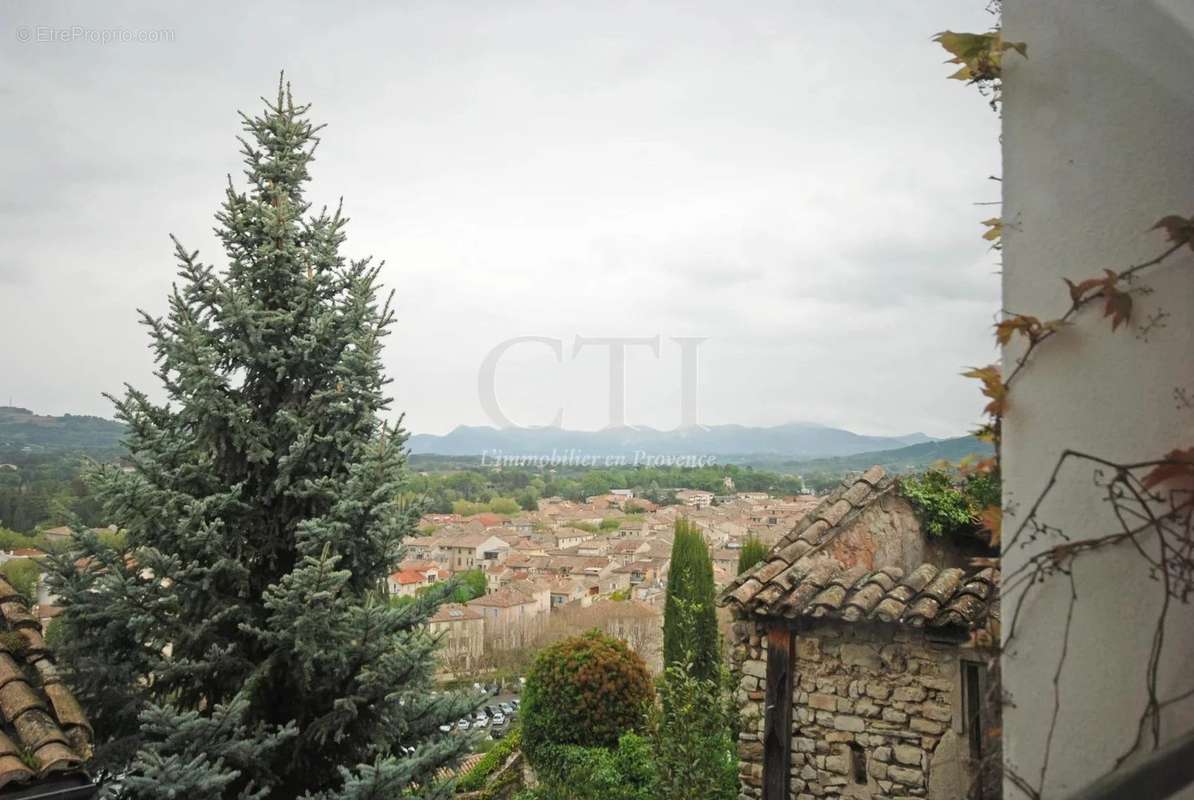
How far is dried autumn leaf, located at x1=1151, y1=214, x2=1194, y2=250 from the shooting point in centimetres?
105

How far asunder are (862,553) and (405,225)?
10.9 m

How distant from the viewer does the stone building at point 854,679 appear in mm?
4527

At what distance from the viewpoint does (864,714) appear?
4812mm

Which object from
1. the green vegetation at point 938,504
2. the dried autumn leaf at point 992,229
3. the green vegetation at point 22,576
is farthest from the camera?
the green vegetation at point 938,504

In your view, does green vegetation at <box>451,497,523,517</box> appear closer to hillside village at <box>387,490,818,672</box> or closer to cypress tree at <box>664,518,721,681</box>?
hillside village at <box>387,490,818,672</box>

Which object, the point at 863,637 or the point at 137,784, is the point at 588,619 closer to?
the point at 863,637

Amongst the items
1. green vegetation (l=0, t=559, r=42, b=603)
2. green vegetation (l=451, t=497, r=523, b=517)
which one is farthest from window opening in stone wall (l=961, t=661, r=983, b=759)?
green vegetation (l=451, t=497, r=523, b=517)

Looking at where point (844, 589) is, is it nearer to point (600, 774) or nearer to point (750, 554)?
point (600, 774)

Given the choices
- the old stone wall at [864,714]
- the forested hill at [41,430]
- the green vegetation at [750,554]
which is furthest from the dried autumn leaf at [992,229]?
the green vegetation at [750,554]

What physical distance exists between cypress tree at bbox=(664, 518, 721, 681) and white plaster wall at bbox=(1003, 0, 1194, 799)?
45.4 feet

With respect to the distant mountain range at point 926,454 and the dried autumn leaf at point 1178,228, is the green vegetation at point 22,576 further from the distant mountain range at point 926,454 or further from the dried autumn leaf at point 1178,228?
the dried autumn leaf at point 1178,228

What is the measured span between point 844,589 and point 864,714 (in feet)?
2.63

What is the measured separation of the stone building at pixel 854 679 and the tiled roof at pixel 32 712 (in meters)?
3.67

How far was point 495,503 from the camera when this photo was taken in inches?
2330
